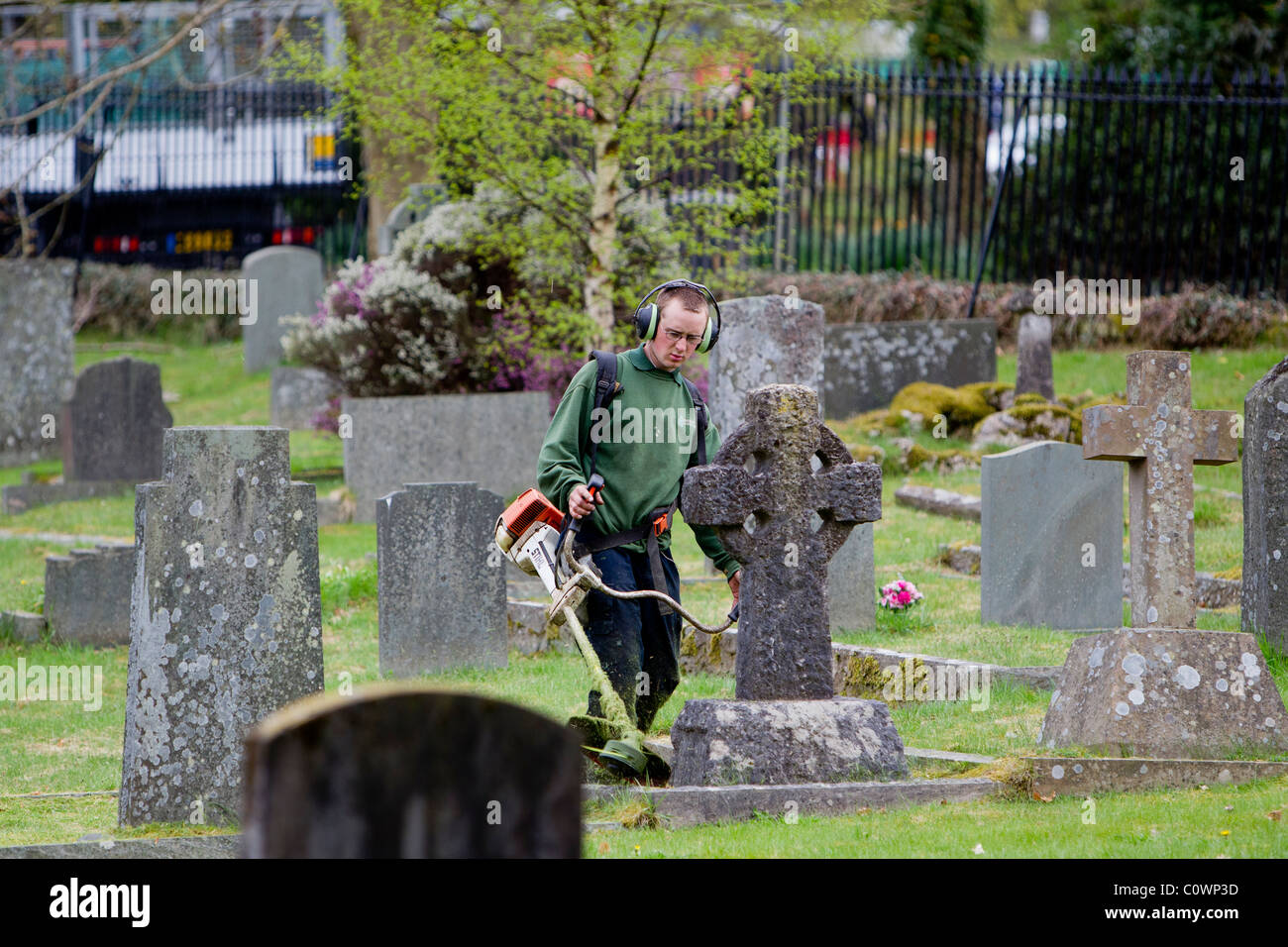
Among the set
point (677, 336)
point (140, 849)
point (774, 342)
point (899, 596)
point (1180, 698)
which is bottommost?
point (140, 849)

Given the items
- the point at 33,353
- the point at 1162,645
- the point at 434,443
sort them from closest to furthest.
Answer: the point at 1162,645 < the point at 434,443 < the point at 33,353

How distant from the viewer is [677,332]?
5785 millimetres

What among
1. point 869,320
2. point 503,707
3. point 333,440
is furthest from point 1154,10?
point 503,707

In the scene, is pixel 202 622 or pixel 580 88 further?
pixel 580 88

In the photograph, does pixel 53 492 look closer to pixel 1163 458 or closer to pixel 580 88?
pixel 580 88

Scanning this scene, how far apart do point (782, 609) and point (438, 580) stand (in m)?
3.65

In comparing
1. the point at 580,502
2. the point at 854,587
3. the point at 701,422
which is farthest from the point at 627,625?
the point at 854,587

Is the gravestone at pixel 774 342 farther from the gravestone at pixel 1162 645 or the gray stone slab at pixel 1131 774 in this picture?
the gray stone slab at pixel 1131 774

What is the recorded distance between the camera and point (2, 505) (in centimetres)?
1417

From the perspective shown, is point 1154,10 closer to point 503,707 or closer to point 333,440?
point 333,440

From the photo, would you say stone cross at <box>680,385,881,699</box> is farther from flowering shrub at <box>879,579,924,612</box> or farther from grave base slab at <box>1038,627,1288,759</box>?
flowering shrub at <box>879,579,924,612</box>

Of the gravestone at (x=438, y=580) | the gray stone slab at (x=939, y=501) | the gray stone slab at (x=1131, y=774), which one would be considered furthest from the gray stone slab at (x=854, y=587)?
the gray stone slab at (x=1131, y=774)

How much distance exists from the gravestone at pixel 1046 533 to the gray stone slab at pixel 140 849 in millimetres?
5004

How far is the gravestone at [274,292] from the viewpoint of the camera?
2025 centimetres
